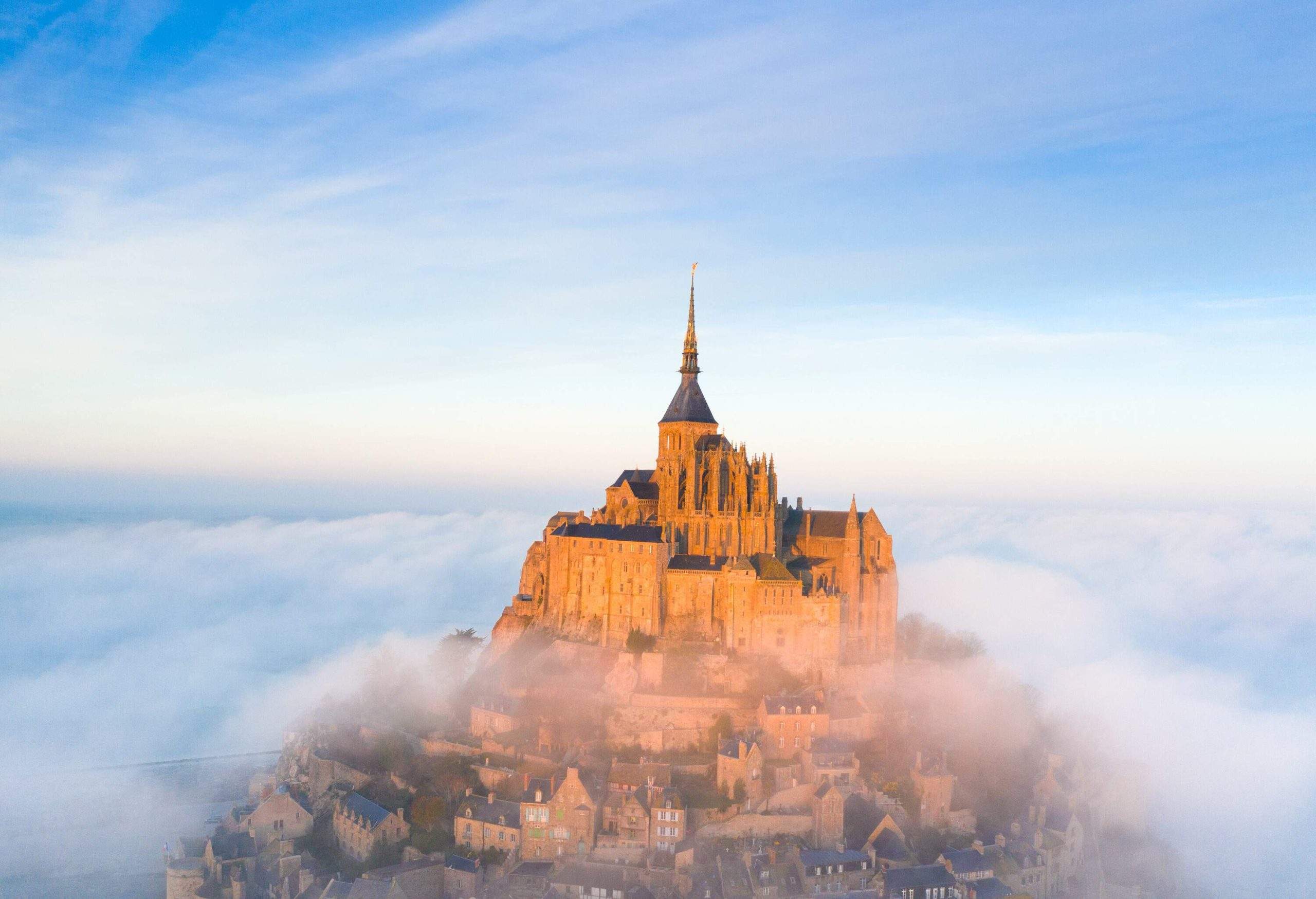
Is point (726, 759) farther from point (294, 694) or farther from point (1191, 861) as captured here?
point (294, 694)

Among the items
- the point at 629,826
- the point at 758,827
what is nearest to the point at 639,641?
the point at 629,826

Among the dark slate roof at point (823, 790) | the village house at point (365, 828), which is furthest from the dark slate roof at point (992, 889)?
the village house at point (365, 828)

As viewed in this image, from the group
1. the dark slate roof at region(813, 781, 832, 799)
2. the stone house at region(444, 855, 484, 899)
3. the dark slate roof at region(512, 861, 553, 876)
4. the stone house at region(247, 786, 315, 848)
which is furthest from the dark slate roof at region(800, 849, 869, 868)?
the stone house at region(247, 786, 315, 848)

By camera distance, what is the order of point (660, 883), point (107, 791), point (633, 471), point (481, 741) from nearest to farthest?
point (660, 883) → point (481, 741) → point (633, 471) → point (107, 791)

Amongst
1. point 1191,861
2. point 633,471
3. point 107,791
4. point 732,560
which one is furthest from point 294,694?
point 1191,861

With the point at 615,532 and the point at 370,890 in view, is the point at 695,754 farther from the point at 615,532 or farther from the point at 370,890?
the point at 370,890

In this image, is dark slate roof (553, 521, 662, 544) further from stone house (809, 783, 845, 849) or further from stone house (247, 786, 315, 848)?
stone house (247, 786, 315, 848)
